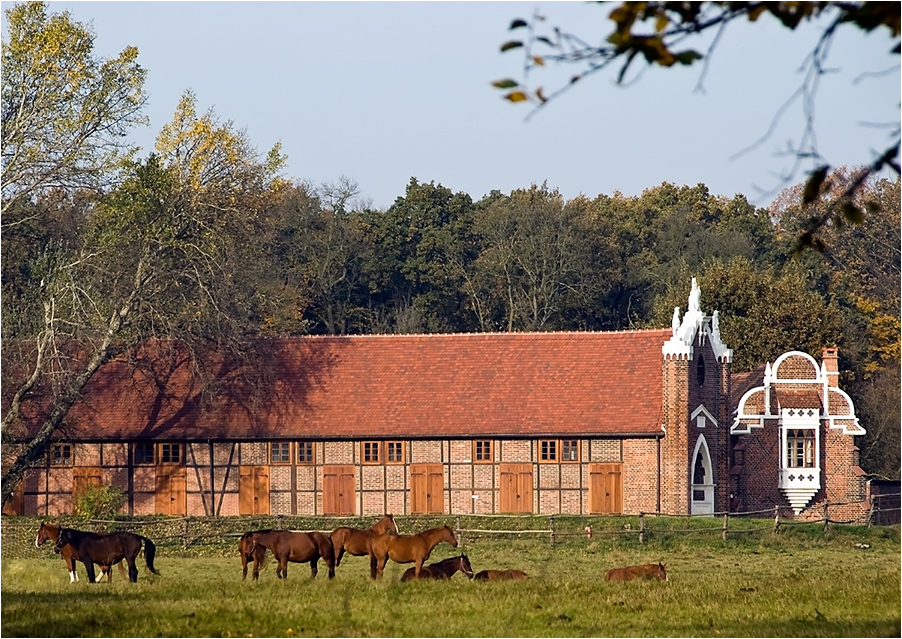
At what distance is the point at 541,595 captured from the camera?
21.2 m

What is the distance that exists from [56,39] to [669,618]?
25.6 m

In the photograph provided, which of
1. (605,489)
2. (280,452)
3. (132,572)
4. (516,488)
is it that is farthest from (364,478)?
(132,572)

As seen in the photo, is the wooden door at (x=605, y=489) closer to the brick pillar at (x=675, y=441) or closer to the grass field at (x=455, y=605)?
the brick pillar at (x=675, y=441)

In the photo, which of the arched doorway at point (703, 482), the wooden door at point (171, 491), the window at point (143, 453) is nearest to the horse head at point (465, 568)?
the wooden door at point (171, 491)

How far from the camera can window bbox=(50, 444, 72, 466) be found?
151 ft

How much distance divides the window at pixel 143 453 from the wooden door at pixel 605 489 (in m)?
12.9

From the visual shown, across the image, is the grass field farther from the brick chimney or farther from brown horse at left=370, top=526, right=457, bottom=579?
the brick chimney

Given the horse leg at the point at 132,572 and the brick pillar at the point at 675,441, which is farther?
the brick pillar at the point at 675,441

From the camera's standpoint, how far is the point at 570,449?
45.2m

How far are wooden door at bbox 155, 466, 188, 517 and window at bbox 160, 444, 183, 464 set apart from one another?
0.21m

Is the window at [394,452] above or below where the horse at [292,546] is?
above

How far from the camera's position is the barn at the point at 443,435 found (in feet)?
148

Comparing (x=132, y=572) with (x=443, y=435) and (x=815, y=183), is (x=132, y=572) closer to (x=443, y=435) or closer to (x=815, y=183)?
(x=815, y=183)

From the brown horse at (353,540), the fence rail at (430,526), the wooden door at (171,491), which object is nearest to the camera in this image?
the brown horse at (353,540)
